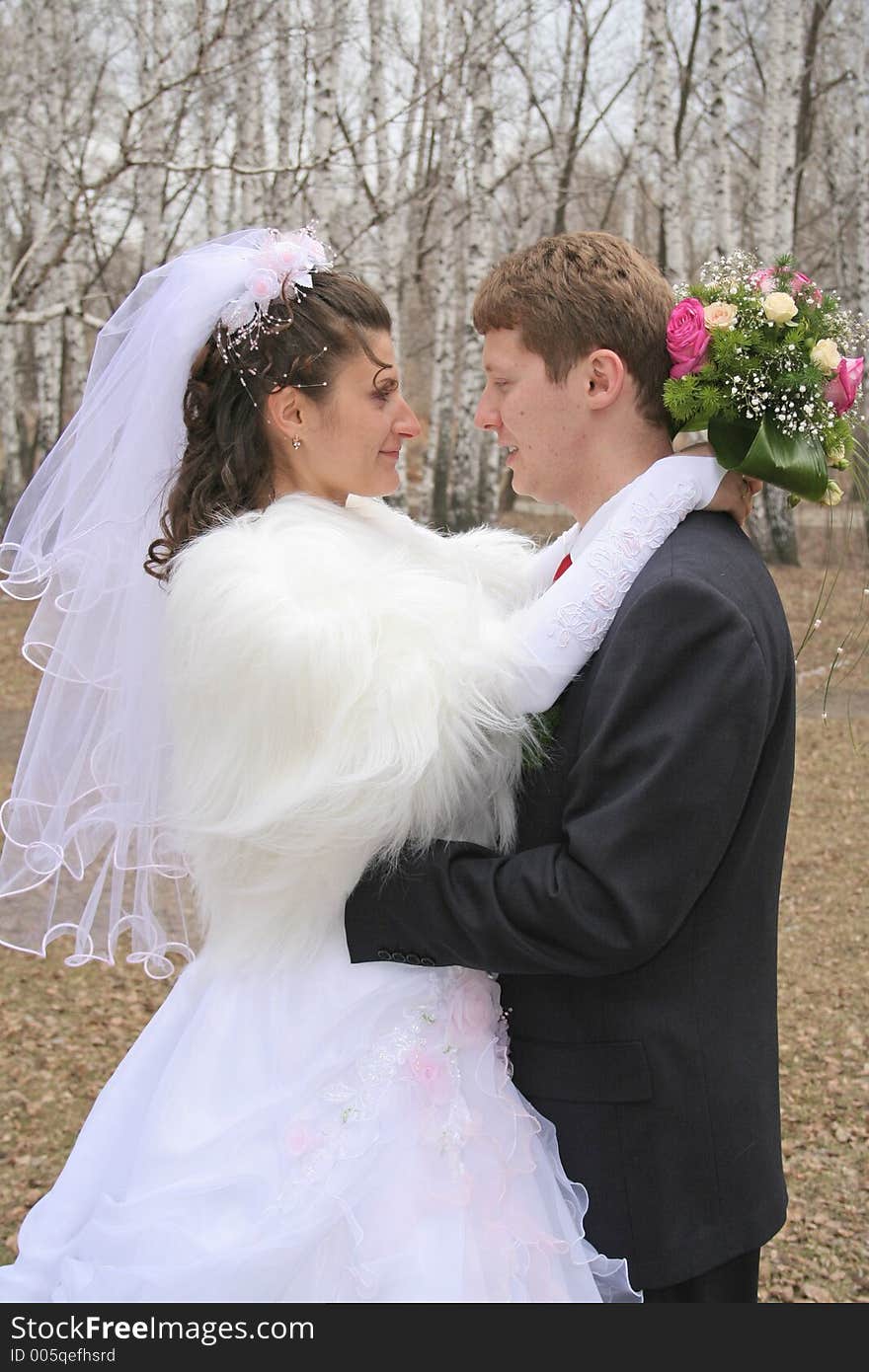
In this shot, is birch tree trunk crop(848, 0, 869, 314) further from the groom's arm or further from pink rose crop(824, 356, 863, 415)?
the groom's arm

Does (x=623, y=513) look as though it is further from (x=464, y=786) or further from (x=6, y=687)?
(x=6, y=687)

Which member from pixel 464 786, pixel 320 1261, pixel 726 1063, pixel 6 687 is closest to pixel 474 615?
pixel 464 786

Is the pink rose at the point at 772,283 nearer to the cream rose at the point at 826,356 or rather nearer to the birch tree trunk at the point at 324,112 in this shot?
the cream rose at the point at 826,356

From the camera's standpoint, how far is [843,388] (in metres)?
2.25

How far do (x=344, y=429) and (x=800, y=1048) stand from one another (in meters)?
4.53

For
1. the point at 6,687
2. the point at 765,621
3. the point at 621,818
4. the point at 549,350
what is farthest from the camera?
the point at 6,687

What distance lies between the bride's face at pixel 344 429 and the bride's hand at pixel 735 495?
0.62 meters

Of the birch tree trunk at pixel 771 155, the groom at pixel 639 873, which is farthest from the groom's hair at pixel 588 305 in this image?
the birch tree trunk at pixel 771 155

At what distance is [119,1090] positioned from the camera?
2.34 metres

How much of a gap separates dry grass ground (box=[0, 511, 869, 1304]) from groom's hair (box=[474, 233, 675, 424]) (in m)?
0.96

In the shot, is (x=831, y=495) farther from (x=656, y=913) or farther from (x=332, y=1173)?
(x=332, y=1173)

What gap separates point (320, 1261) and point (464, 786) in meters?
0.77

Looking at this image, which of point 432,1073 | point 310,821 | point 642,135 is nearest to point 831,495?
point 310,821

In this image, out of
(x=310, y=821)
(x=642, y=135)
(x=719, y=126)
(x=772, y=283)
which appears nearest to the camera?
(x=310, y=821)
